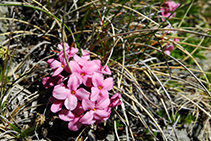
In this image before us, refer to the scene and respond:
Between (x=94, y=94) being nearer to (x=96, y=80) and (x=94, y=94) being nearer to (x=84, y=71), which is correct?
(x=96, y=80)

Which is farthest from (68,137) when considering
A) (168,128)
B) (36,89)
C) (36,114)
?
(168,128)

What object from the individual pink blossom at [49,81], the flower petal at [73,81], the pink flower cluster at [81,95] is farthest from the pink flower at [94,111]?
the individual pink blossom at [49,81]

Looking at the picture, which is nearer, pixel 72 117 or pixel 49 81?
pixel 72 117

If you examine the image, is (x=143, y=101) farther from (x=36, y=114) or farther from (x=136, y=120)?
(x=36, y=114)

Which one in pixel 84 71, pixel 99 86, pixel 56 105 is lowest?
pixel 56 105

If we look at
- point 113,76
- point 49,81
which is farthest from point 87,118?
point 113,76

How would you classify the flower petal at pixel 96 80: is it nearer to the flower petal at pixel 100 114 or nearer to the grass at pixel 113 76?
the flower petal at pixel 100 114

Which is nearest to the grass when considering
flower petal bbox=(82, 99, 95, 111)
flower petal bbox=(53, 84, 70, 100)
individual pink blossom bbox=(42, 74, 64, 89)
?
individual pink blossom bbox=(42, 74, 64, 89)

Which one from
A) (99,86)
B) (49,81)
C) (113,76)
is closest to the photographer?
(99,86)
